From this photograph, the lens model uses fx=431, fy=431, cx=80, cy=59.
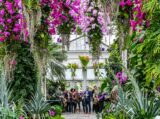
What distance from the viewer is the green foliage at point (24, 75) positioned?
6.70m

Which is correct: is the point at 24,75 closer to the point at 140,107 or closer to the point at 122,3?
the point at 122,3

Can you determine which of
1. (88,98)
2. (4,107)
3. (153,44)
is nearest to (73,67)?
(88,98)

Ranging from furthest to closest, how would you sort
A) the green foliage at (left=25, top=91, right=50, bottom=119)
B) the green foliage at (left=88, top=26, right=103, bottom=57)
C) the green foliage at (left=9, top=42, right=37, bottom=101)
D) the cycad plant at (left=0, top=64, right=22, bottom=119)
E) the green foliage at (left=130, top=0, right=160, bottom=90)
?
the green foliage at (left=88, top=26, right=103, bottom=57) < the green foliage at (left=9, top=42, right=37, bottom=101) < the green foliage at (left=25, top=91, right=50, bottom=119) < the cycad plant at (left=0, top=64, right=22, bottom=119) < the green foliage at (left=130, top=0, right=160, bottom=90)

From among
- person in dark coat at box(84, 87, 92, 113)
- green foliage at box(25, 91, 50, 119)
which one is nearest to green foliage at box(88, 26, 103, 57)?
green foliage at box(25, 91, 50, 119)

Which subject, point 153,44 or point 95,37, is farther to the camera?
point 95,37

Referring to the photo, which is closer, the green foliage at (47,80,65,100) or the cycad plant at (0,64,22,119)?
the cycad plant at (0,64,22,119)

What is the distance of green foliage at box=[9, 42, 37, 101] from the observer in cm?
670

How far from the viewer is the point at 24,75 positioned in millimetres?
6766

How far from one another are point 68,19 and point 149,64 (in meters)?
3.05

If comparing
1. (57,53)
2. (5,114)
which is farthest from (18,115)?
(57,53)

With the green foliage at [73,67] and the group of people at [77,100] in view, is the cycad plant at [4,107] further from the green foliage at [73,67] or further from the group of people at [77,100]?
the green foliage at [73,67]

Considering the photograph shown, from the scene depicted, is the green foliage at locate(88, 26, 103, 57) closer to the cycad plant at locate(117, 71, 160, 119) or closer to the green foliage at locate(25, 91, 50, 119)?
the green foliage at locate(25, 91, 50, 119)

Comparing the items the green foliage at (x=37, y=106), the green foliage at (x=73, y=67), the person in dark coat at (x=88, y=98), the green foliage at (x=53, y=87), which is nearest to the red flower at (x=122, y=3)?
the green foliage at (x=37, y=106)

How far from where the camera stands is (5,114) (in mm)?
4859
